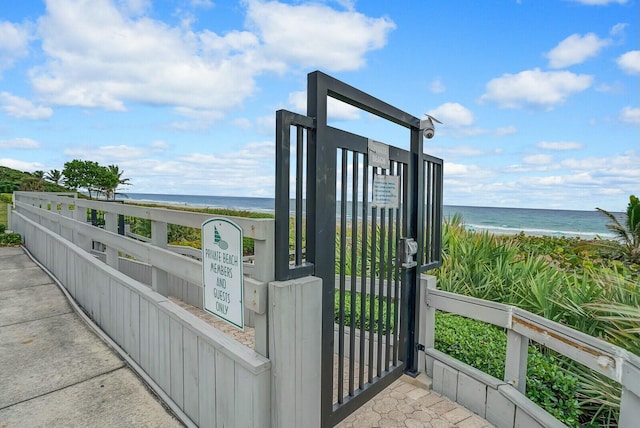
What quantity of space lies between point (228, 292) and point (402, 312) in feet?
5.04

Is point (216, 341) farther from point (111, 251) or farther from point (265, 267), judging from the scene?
point (111, 251)

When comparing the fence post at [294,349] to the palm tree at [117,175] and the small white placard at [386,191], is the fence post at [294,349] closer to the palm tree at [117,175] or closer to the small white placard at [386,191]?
the small white placard at [386,191]

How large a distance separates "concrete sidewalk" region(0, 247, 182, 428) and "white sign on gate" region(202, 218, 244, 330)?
0.84m

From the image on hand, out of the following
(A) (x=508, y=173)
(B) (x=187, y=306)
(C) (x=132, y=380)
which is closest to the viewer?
(C) (x=132, y=380)

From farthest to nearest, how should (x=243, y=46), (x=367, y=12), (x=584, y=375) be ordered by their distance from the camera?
(x=243, y=46), (x=367, y=12), (x=584, y=375)

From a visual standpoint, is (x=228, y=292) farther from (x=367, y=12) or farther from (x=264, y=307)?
(x=367, y=12)

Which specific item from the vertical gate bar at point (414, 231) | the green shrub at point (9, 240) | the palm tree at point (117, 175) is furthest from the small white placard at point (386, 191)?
the palm tree at point (117, 175)

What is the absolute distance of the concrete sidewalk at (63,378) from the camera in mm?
1972

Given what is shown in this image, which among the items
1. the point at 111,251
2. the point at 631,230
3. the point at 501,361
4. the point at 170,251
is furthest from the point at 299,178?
the point at 631,230

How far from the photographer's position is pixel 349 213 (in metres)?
2.22

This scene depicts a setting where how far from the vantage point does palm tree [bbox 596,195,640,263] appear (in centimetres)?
777

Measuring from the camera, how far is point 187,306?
508 centimetres

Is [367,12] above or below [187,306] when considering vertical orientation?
above

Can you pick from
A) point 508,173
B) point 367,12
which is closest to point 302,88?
point 367,12
